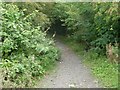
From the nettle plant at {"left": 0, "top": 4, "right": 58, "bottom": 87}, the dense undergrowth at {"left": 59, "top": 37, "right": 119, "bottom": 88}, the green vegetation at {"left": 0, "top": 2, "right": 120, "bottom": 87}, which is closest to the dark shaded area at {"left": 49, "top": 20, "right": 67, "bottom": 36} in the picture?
the green vegetation at {"left": 0, "top": 2, "right": 120, "bottom": 87}

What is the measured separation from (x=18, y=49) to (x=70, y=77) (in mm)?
2028

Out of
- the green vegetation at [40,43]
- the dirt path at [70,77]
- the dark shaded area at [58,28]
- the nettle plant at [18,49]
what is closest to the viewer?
the nettle plant at [18,49]

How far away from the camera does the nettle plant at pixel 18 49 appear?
7953 mm

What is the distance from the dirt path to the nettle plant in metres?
0.47

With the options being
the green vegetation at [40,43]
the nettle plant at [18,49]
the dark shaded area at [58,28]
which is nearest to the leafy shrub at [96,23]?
the green vegetation at [40,43]

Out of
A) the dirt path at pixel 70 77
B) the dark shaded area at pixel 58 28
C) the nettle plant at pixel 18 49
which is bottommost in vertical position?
the dirt path at pixel 70 77

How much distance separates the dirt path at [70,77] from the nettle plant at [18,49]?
47 centimetres

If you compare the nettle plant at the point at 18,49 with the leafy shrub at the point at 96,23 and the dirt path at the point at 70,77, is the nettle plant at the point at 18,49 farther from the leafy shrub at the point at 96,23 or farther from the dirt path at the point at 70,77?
the leafy shrub at the point at 96,23

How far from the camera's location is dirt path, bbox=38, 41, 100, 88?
356 inches

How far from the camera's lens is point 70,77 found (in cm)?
999

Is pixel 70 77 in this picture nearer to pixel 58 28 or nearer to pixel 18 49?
pixel 18 49

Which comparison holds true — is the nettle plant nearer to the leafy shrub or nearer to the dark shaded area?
the leafy shrub

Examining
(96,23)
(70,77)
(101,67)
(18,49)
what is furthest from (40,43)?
(96,23)

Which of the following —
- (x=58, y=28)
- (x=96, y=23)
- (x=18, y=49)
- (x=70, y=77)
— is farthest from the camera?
(x=58, y=28)
